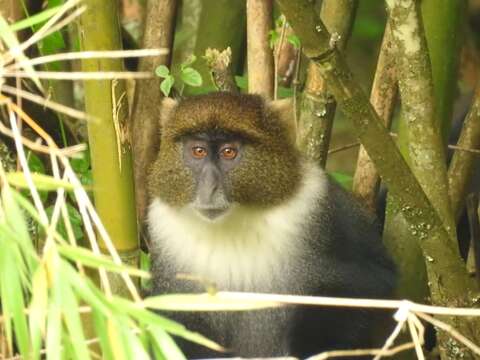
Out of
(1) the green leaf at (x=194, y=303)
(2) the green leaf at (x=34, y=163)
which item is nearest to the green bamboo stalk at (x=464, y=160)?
(2) the green leaf at (x=34, y=163)

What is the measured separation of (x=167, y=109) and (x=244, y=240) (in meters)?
0.64

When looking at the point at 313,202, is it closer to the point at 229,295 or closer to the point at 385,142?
the point at 385,142

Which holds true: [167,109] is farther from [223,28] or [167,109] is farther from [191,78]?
[223,28]

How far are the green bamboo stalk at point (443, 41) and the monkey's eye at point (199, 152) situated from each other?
0.93m

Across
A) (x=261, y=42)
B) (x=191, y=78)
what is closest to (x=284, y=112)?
(x=191, y=78)

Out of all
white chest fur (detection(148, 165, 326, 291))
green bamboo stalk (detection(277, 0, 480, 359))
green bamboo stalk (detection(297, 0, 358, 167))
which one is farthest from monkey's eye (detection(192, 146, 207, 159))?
green bamboo stalk (detection(277, 0, 480, 359))

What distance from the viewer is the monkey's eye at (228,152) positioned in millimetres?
4207

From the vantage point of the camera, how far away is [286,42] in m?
5.06

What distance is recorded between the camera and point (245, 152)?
4.26m

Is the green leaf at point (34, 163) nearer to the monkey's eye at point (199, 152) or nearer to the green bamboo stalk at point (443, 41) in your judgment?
the monkey's eye at point (199, 152)

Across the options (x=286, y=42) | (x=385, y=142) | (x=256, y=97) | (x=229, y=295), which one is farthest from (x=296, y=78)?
(x=229, y=295)

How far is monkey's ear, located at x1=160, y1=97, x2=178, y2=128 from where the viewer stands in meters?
4.43

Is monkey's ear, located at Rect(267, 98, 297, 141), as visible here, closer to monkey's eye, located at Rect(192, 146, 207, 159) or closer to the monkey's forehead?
the monkey's forehead

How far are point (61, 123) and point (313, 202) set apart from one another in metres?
1.14
